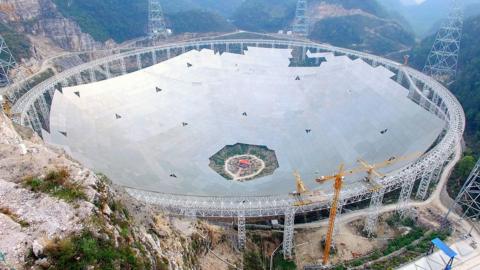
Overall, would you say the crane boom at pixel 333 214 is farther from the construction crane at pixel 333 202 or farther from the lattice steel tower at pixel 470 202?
the lattice steel tower at pixel 470 202

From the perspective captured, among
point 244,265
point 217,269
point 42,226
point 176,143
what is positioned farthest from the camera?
point 176,143

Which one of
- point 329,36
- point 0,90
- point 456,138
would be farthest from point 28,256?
point 329,36

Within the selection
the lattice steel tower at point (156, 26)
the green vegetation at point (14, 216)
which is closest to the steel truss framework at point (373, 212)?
the green vegetation at point (14, 216)

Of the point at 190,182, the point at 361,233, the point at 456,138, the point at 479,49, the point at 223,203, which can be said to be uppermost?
the point at 479,49

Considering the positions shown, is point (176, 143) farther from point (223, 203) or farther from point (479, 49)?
point (479, 49)

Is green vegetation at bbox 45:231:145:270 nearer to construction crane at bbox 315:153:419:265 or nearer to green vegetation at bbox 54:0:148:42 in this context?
construction crane at bbox 315:153:419:265

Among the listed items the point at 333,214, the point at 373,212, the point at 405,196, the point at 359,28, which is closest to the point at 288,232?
the point at 333,214

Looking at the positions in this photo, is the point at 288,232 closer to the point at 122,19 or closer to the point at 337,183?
the point at 337,183
